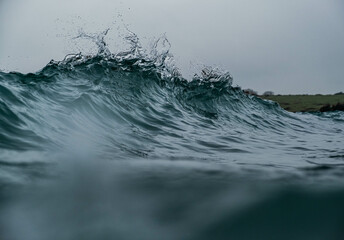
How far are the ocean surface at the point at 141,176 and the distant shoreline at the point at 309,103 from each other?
12.6 metres

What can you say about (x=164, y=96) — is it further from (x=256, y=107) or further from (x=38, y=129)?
(x=38, y=129)

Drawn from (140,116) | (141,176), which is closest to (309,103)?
(140,116)

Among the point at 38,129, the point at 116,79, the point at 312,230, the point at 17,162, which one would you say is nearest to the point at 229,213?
the point at 312,230

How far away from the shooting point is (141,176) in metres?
2.67

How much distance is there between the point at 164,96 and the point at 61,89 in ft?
8.02

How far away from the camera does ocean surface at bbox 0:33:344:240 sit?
1.90 meters

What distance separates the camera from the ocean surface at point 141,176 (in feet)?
6.23

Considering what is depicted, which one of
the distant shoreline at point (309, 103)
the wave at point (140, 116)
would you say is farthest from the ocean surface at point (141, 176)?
the distant shoreline at point (309, 103)

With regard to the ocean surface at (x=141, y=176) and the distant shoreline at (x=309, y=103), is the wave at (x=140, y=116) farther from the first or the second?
the distant shoreline at (x=309, y=103)

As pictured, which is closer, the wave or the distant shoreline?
the wave

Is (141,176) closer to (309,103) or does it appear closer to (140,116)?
(140,116)

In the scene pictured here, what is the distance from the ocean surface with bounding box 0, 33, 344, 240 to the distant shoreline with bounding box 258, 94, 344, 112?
41.2 feet

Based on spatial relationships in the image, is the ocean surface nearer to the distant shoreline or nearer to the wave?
the wave

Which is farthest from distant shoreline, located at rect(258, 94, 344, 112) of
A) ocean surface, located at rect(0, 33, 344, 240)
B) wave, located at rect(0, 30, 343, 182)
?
ocean surface, located at rect(0, 33, 344, 240)
